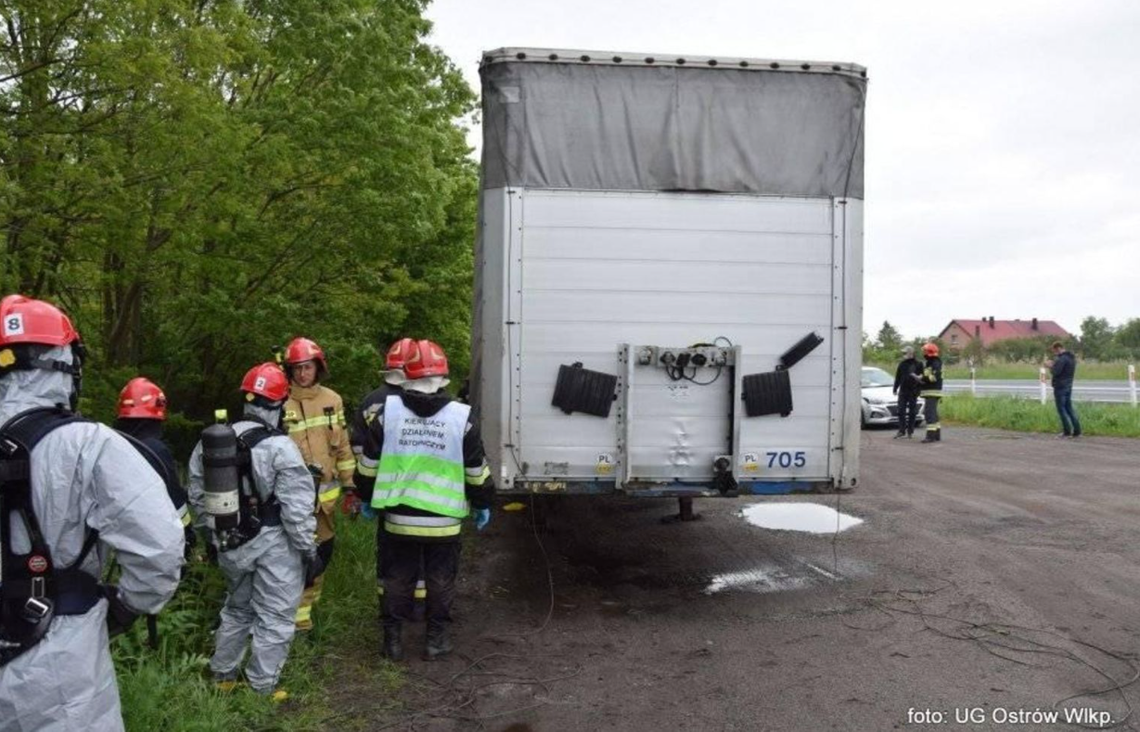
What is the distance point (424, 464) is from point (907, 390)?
1337 centimetres

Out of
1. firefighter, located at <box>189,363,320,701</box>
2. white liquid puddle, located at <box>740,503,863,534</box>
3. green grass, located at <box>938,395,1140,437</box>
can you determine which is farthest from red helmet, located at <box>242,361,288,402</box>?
green grass, located at <box>938,395,1140,437</box>

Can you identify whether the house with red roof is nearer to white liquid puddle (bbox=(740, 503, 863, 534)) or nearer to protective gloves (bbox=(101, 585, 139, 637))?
white liquid puddle (bbox=(740, 503, 863, 534))

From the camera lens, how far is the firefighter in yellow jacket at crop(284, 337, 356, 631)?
579 cm

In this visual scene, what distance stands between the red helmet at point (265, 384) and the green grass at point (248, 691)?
1353mm

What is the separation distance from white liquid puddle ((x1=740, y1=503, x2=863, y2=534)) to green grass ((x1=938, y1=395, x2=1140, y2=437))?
9.43 meters

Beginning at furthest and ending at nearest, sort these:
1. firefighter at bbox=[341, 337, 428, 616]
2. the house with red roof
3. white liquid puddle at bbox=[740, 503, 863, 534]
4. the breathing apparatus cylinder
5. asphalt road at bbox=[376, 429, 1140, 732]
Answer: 1. the house with red roof
2. white liquid puddle at bbox=[740, 503, 863, 534]
3. firefighter at bbox=[341, 337, 428, 616]
4. asphalt road at bbox=[376, 429, 1140, 732]
5. the breathing apparatus cylinder

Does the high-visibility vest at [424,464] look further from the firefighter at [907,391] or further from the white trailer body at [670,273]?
the firefighter at [907,391]

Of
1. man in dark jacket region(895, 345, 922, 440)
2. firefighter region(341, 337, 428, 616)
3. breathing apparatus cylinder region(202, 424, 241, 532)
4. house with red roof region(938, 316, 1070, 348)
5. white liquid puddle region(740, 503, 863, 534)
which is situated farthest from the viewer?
house with red roof region(938, 316, 1070, 348)

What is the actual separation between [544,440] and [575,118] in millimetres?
2099

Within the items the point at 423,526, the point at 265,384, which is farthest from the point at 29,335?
the point at 423,526

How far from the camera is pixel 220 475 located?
4.47 metres

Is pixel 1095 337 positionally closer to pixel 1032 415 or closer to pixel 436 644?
pixel 1032 415

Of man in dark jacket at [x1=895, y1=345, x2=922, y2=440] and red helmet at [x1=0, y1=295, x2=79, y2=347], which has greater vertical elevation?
red helmet at [x1=0, y1=295, x2=79, y2=347]

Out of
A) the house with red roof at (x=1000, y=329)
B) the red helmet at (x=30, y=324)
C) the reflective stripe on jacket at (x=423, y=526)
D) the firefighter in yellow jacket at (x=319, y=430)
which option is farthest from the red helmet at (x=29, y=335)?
the house with red roof at (x=1000, y=329)
